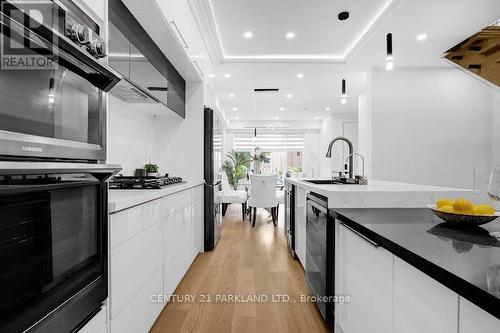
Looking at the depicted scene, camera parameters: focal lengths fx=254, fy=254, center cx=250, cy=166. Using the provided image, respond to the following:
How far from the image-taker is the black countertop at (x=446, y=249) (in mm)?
470

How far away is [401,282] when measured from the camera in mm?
782

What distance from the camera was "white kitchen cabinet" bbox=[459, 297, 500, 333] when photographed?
472 mm

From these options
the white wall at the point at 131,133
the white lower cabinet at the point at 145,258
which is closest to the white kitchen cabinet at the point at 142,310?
the white lower cabinet at the point at 145,258

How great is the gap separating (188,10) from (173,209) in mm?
1898

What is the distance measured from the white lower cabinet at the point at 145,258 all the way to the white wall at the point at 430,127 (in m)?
3.42

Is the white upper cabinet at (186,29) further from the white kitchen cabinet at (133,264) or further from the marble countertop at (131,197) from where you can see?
the white kitchen cabinet at (133,264)

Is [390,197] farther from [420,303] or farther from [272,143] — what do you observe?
[272,143]

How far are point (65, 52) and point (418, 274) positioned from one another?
1159mm

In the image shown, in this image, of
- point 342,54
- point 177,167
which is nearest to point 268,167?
point 342,54

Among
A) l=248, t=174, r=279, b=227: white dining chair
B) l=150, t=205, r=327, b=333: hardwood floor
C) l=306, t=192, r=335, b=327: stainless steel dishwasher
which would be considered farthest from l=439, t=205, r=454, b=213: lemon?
l=248, t=174, r=279, b=227: white dining chair

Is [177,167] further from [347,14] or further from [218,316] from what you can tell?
[347,14]

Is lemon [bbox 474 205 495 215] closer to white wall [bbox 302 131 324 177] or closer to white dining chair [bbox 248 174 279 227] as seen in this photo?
white dining chair [bbox 248 174 279 227]

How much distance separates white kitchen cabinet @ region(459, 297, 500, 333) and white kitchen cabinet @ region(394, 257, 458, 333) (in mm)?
22

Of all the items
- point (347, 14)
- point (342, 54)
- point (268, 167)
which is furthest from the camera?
point (268, 167)
